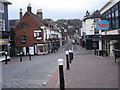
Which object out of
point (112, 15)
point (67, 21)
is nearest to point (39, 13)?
point (112, 15)

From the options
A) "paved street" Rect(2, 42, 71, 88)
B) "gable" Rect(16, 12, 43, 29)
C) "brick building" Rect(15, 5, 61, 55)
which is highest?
"gable" Rect(16, 12, 43, 29)

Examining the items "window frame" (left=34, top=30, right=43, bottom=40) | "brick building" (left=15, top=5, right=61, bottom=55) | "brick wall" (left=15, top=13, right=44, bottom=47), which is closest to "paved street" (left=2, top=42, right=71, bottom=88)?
"brick building" (left=15, top=5, right=61, bottom=55)

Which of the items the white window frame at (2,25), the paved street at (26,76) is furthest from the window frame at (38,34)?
the paved street at (26,76)

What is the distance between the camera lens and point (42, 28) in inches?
1841

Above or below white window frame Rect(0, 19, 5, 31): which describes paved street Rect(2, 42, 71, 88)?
below

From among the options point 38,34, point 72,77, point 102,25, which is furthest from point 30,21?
point 72,77

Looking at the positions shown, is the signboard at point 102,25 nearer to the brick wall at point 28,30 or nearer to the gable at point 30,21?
the brick wall at point 28,30

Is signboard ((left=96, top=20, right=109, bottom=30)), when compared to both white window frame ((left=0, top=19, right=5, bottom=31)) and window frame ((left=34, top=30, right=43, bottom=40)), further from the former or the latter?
window frame ((left=34, top=30, right=43, bottom=40))

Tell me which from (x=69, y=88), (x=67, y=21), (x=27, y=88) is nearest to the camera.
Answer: (x=69, y=88)

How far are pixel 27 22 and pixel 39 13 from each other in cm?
943

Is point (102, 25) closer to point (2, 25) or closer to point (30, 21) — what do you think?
point (2, 25)

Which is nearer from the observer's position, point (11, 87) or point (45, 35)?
point (11, 87)

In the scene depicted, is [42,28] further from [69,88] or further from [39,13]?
[69,88]

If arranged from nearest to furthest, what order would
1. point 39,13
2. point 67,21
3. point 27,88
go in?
point 27,88 → point 39,13 → point 67,21
